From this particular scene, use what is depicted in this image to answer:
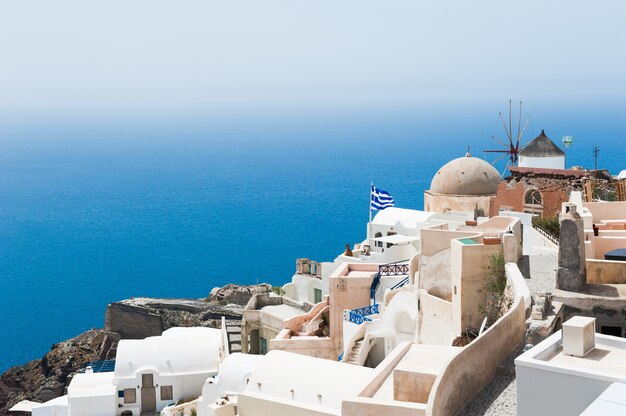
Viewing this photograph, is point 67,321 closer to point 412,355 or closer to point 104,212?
point 412,355

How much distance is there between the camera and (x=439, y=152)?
200 m

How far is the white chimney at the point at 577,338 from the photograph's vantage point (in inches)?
450

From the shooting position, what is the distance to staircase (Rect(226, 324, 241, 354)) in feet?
102

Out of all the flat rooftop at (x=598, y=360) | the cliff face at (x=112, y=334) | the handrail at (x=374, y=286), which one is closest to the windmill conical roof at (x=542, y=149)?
the cliff face at (x=112, y=334)

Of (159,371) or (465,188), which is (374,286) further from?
(465,188)

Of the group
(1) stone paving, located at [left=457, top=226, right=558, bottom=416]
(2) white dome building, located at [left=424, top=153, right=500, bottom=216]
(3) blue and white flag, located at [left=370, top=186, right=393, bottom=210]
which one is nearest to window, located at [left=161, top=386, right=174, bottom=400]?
(1) stone paving, located at [left=457, top=226, right=558, bottom=416]

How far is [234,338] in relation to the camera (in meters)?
32.3

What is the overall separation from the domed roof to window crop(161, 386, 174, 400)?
1568 cm

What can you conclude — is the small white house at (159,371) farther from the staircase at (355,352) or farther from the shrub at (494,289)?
the shrub at (494,289)

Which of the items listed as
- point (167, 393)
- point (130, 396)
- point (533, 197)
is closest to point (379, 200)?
point (533, 197)

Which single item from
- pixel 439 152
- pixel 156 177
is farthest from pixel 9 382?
pixel 439 152

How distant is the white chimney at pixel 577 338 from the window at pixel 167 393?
681 inches

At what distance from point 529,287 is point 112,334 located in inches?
1113

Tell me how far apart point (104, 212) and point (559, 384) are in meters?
123
